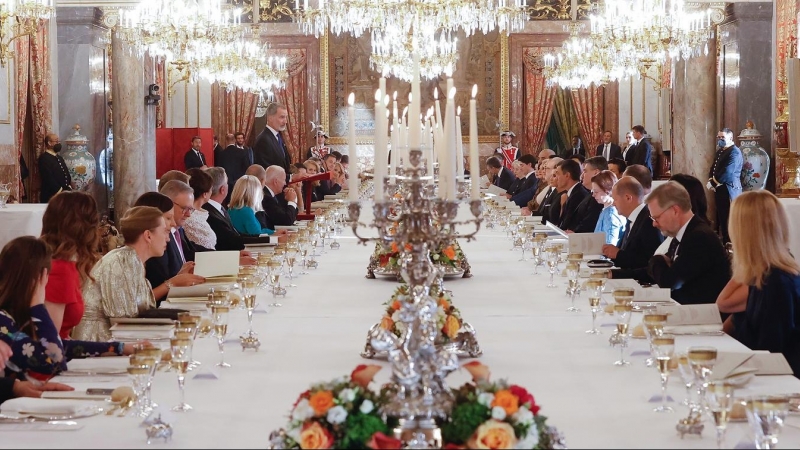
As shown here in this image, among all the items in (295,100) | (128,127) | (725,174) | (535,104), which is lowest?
(725,174)

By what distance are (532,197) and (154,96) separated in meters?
5.70

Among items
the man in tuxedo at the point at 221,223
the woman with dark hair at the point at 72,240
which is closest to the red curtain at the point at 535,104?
the man in tuxedo at the point at 221,223

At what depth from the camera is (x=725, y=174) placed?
1391 cm

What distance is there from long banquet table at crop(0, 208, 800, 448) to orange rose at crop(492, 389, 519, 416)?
0.41 metres

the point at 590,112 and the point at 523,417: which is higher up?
the point at 590,112

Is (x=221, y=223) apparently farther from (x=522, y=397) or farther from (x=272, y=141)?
(x=522, y=397)

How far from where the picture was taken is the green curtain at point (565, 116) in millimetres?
22000

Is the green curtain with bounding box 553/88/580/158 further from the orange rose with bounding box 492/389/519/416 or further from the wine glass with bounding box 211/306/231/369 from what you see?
the orange rose with bounding box 492/389/519/416

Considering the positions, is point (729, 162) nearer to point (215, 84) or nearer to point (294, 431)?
point (215, 84)

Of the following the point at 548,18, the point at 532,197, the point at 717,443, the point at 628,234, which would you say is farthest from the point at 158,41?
the point at 548,18

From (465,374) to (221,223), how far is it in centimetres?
461

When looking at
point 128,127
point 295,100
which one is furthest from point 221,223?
point 295,100

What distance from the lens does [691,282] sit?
5570 mm

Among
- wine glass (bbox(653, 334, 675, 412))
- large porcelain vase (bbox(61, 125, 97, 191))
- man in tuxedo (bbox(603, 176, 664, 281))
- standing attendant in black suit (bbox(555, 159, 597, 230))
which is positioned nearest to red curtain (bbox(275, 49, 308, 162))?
large porcelain vase (bbox(61, 125, 97, 191))
